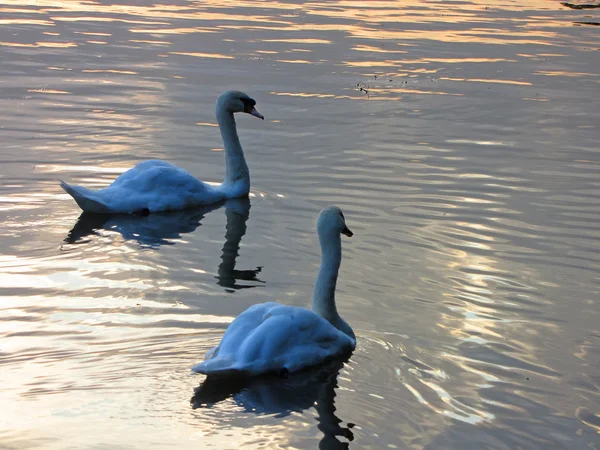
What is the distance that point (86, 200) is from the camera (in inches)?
444

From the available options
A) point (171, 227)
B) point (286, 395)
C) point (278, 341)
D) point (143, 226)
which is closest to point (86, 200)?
point (143, 226)

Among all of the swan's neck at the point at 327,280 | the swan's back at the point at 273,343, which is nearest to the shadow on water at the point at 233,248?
the swan's neck at the point at 327,280

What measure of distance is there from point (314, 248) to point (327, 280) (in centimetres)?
217

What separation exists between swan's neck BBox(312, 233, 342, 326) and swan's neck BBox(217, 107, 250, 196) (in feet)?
15.0

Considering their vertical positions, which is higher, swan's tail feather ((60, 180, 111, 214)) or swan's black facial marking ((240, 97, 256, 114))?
swan's black facial marking ((240, 97, 256, 114))

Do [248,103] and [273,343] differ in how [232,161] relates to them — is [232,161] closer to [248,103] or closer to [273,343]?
[248,103]

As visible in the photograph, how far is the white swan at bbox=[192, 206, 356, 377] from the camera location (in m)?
6.95

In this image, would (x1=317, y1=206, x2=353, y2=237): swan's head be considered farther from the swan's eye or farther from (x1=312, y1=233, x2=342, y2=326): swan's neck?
the swan's eye

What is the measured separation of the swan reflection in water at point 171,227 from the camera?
10005 mm

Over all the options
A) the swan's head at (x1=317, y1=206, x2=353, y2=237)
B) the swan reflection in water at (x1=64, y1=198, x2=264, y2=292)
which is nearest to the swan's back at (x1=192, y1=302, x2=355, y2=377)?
the swan's head at (x1=317, y1=206, x2=353, y2=237)

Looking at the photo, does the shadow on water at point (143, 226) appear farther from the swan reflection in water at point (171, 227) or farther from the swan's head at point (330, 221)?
the swan's head at point (330, 221)

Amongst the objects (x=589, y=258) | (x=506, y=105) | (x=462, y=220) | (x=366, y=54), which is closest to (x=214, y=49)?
(x=366, y=54)

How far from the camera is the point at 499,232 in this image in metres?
10.8

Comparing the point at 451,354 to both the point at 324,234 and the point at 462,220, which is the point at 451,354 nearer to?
the point at 324,234
